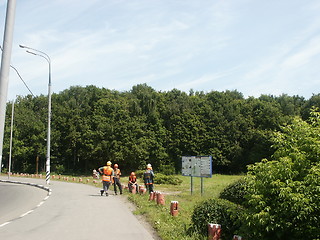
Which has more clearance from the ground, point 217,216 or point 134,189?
point 217,216

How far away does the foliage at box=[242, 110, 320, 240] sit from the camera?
5637 millimetres

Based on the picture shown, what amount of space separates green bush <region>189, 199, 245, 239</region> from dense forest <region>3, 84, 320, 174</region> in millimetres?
46920

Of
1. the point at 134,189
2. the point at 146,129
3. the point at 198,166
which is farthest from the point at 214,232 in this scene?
the point at 146,129

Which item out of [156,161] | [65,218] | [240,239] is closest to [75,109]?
[156,161]


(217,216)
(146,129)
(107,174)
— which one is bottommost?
(217,216)

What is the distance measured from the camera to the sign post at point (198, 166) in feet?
63.8

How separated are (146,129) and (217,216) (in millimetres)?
53509

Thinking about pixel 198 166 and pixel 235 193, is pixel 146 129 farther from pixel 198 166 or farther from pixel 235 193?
pixel 235 193

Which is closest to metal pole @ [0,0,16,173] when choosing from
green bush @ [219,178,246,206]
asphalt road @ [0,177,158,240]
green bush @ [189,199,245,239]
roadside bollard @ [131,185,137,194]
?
asphalt road @ [0,177,158,240]

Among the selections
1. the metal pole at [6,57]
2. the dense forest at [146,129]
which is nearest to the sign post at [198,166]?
the metal pole at [6,57]

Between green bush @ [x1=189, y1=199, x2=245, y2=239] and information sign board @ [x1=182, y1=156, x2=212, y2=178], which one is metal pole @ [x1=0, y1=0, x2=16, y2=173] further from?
information sign board @ [x1=182, y1=156, x2=212, y2=178]

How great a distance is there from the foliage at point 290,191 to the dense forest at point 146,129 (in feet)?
161

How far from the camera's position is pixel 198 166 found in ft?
65.4

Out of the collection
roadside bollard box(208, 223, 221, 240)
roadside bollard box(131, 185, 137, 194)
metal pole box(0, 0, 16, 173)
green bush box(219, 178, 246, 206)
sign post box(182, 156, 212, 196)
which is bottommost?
roadside bollard box(131, 185, 137, 194)
